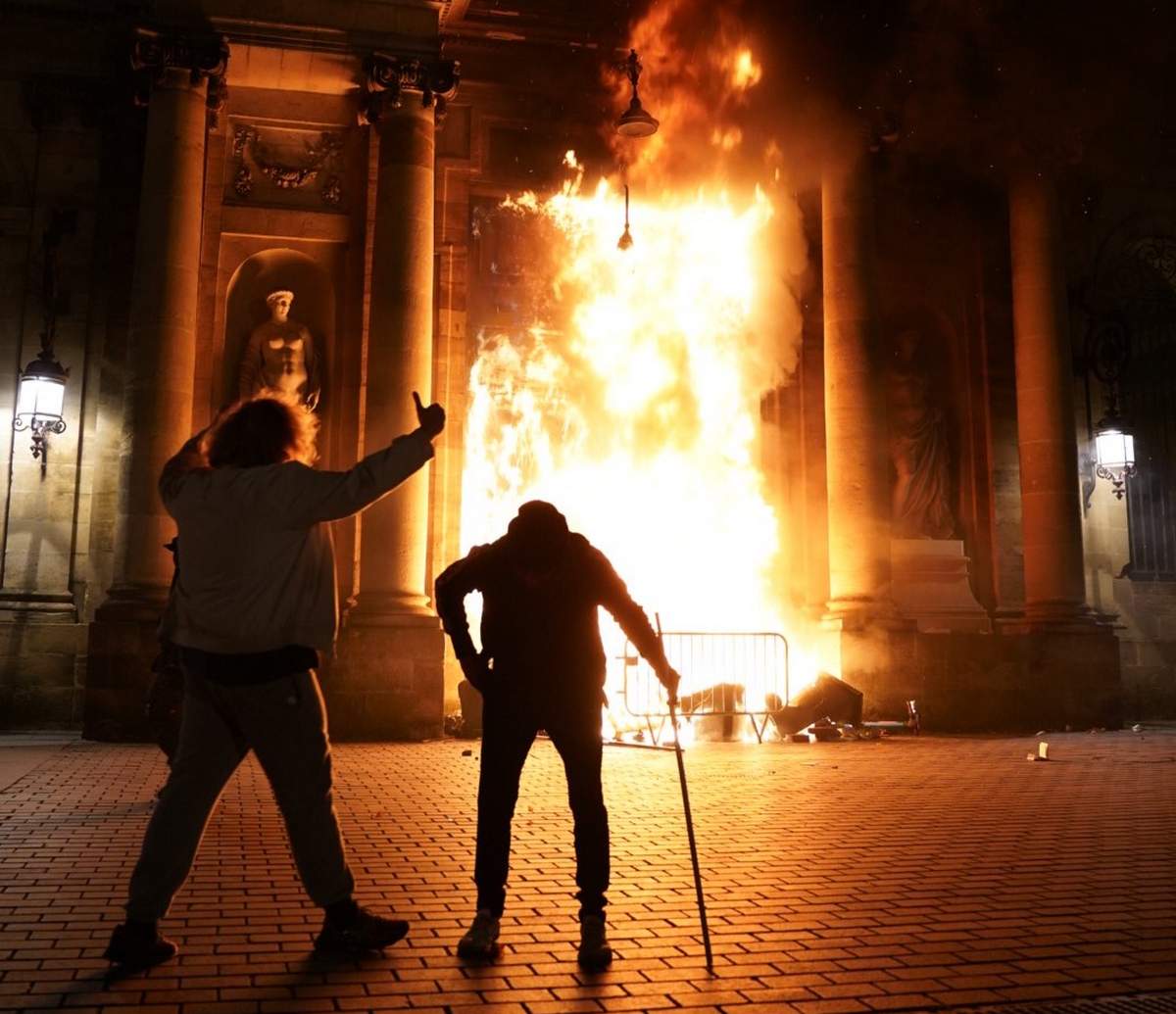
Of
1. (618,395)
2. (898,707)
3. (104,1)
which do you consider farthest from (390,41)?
(898,707)

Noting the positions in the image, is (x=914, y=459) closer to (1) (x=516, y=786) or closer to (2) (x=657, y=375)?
(2) (x=657, y=375)

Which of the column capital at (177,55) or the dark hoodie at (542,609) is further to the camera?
the column capital at (177,55)

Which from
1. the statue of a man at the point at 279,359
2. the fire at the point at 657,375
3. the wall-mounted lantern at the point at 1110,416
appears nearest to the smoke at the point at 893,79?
the fire at the point at 657,375

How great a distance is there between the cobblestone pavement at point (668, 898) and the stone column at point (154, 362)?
3.19m

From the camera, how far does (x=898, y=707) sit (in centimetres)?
1550

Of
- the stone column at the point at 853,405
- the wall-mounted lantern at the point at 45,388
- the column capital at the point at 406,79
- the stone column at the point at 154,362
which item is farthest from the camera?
the stone column at the point at 853,405

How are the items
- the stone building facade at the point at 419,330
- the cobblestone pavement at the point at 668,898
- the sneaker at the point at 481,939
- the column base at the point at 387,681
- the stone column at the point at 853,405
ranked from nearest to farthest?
the cobblestone pavement at the point at 668,898, the sneaker at the point at 481,939, the column base at the point at 387,681, the stone building facade at the point at 419,330, the stone column at the point at 853,405

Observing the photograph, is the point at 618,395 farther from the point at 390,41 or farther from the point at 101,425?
the point at 101,425

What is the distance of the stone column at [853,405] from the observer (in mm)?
16031

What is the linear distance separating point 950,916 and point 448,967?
2.26m

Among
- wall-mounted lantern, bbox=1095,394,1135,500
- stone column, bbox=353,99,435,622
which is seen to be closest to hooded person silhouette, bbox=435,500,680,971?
stone column, bbox=353,99,435,622

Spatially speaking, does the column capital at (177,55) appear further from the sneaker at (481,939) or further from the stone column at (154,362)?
the sneaker at (481,939)

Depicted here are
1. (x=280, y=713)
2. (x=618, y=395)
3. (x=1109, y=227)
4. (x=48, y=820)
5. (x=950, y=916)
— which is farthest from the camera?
(x=1109, y=227)

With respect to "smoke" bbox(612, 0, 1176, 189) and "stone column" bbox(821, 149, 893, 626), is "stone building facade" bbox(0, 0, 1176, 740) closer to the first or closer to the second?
"stone column" bbox(821, 149, 893, 626)
